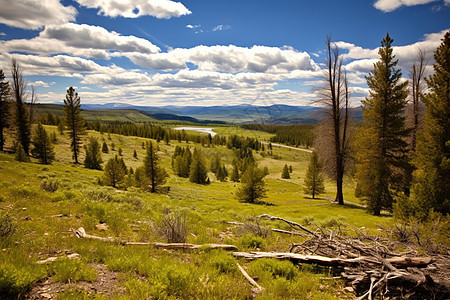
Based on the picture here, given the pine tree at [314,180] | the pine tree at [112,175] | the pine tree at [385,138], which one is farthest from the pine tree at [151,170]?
the pine tree at [385,138]

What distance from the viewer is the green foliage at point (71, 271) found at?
4.14 meters

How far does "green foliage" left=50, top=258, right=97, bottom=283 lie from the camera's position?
414 centimetres

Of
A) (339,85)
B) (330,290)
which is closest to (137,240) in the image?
(330,290)

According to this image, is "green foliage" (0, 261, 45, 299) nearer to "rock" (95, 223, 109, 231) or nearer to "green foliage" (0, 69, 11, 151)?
"rock" (95, 223, 109, 231)

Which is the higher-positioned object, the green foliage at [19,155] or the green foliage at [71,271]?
the green foliage at [71,271]

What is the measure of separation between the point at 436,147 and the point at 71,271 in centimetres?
1963

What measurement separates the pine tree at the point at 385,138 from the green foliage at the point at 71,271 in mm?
24022

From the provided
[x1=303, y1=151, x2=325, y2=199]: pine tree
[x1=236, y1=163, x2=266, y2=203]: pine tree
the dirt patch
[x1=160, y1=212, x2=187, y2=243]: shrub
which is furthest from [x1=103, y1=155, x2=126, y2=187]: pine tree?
[x1=303, y1=151, x2=325, y2=199]: pine tree

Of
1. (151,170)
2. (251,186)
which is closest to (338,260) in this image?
(251,186)

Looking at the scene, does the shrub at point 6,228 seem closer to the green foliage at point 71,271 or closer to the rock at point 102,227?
the green foliage at point 71,271

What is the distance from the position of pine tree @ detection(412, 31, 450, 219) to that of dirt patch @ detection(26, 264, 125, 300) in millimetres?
14920

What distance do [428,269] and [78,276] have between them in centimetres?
714

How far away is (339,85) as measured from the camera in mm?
25562

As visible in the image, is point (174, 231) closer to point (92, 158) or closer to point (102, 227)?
point (102, 227)
